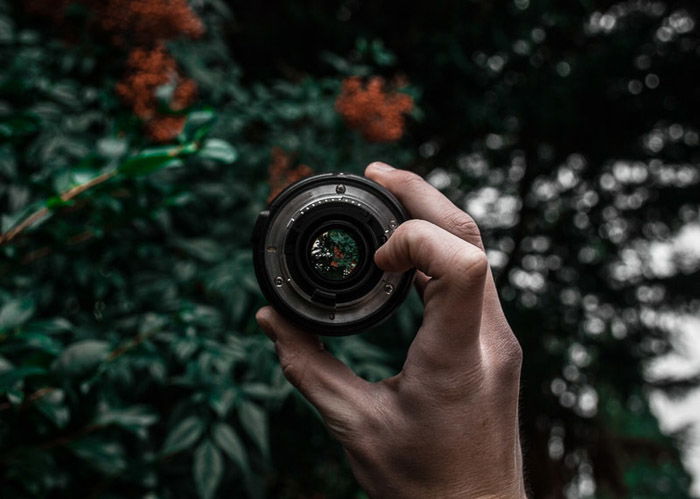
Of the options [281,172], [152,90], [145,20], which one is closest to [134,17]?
[145,20]

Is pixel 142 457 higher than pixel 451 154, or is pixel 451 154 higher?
pixel 142 457

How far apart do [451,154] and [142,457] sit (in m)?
2.78

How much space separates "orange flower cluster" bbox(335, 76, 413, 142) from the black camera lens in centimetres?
118

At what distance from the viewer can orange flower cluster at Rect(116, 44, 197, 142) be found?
180cm

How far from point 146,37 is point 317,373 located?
1.34 meters

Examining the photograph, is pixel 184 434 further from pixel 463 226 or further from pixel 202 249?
pixel 463 226

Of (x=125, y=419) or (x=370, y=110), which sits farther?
(x=370, y=110)

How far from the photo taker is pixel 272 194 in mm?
2010

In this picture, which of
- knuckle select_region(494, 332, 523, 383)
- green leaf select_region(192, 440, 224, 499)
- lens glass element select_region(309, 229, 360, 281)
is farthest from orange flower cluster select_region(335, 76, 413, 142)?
knuckle select_region(494, 332, 523, 383)

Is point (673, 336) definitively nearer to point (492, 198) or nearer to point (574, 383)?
point (574, 383)

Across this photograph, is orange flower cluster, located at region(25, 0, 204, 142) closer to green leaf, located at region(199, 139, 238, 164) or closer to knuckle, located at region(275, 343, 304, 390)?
green leaf, located at region(199, 139, 238, 164)

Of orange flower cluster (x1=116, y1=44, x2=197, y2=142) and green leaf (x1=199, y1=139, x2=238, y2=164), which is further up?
green leaf (x1=199, y1=139, x2=238, y2=164)

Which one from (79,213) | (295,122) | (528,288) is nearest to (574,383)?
(528,288)

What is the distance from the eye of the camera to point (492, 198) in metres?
4.61
